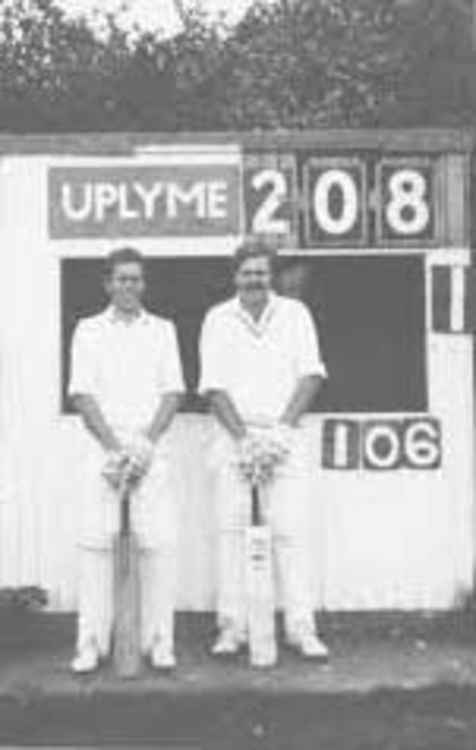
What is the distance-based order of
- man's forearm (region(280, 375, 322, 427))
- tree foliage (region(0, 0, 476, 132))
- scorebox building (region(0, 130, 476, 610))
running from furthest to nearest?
tree foliage (region(0, 0, 476, 132)), scorebox building (region(0, 130, 476, 610)), man's forearm (region(280, 375, 322, 427))

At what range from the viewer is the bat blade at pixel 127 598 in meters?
9.08

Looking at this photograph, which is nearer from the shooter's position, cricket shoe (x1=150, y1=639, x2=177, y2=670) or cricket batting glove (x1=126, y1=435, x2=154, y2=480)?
cricket batting glove (x1=126, y1=435, x2=154, y2=480)

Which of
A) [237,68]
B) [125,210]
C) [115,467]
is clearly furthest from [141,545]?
[237,68]

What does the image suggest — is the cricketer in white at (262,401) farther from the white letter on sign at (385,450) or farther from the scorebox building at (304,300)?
the white letter on sign at (385,450)

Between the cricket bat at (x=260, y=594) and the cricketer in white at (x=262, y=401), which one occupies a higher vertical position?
the cricketer in white at (x=262, y=401)

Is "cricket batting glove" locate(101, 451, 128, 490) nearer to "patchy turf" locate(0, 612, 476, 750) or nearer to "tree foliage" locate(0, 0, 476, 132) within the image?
"patchy turf" locate(0, 612, 476, 750)

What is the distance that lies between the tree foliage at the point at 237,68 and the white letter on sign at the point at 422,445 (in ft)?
47.1

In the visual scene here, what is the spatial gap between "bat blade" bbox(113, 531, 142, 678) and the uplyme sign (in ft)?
5.52

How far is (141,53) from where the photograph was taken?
3094 centimetres

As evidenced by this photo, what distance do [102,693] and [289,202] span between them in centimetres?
267

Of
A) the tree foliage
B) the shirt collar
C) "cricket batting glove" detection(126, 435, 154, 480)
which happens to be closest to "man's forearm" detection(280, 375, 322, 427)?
"cricket batting glove" detection(126, 435, 154, 480)

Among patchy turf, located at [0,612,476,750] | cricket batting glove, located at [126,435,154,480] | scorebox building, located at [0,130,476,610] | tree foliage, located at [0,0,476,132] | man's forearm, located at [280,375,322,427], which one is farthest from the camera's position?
tree foliage, located at [0,0,476,132]

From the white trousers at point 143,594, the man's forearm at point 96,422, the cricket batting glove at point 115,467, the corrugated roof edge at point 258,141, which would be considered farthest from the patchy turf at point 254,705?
the corrugated roof edge at point 258,141

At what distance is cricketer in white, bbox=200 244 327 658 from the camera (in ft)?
30.5
